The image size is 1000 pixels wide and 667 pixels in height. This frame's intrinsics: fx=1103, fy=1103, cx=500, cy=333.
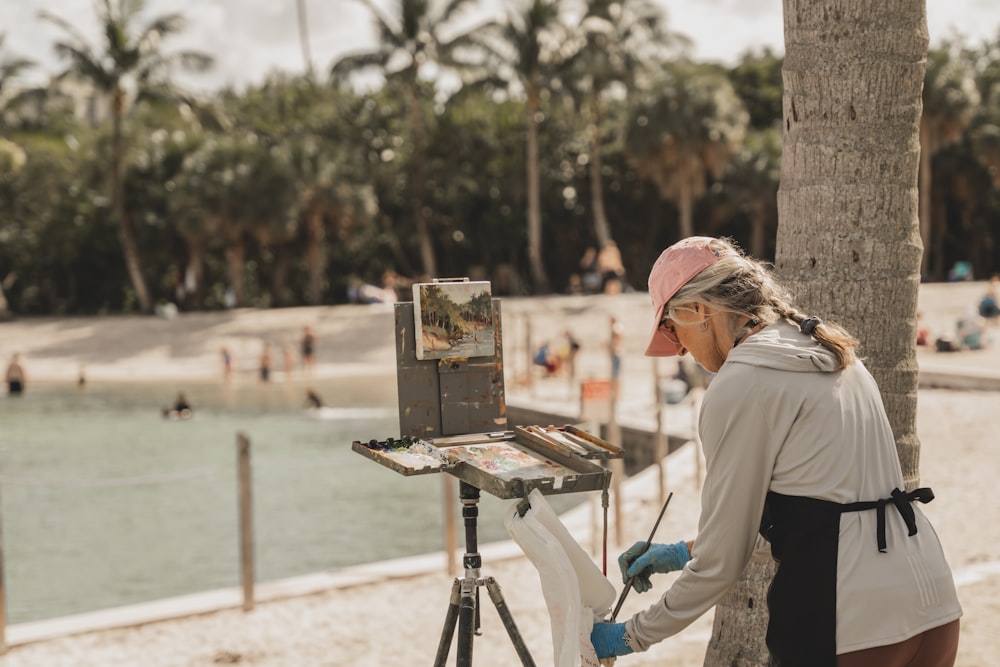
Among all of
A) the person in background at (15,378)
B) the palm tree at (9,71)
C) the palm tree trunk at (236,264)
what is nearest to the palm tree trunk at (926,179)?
the palm tree trunk at (236,264)

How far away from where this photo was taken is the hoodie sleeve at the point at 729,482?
92.0 inches

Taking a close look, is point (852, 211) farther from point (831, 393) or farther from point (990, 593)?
point (990, 593)

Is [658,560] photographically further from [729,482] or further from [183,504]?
[183,504]

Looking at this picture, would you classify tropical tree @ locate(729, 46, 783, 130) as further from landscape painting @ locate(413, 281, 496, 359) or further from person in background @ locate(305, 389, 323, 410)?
landscape painting @ locate(413, 281, 496, 359)

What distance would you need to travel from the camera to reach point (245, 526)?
7527 millimetres

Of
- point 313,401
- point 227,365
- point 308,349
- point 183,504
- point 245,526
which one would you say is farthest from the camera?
point 308,349

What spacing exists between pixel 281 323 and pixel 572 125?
1519cm

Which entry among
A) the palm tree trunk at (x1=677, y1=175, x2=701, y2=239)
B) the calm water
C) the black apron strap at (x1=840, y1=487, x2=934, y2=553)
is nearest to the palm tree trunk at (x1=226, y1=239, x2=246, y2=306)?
the calm water

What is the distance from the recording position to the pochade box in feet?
11.2

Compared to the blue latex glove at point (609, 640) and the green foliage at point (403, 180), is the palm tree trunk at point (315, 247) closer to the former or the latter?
the green foliage at point (403, 180)

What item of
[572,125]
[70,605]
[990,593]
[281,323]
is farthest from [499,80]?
[990,593]

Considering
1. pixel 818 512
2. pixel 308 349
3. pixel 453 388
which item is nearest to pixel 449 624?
pixel 453 388

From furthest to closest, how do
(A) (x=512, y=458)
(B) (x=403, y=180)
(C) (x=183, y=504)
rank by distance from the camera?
(B) (x=403, y=180), (C) (x=183, y=504), (A) (x=512, y=458)

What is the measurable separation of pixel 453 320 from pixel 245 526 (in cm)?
435
